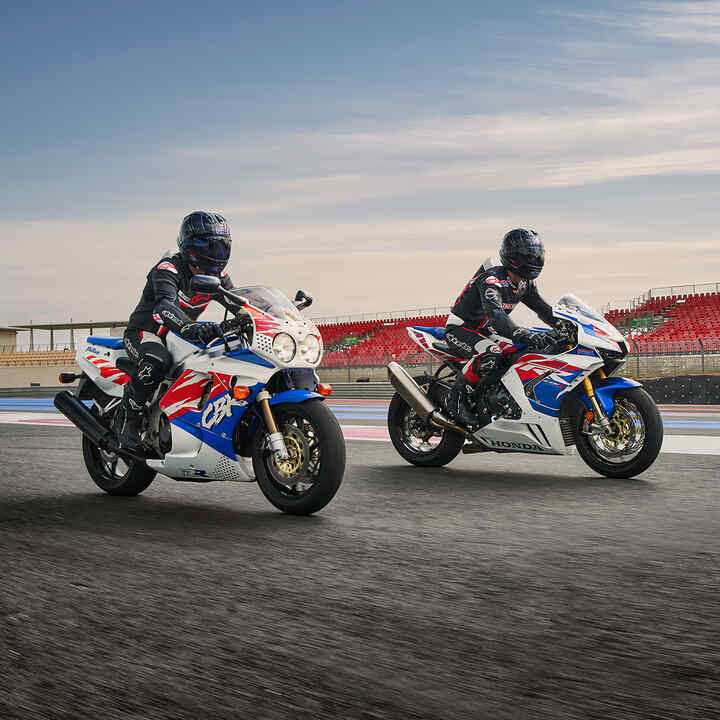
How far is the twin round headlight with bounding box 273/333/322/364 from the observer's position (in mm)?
5520

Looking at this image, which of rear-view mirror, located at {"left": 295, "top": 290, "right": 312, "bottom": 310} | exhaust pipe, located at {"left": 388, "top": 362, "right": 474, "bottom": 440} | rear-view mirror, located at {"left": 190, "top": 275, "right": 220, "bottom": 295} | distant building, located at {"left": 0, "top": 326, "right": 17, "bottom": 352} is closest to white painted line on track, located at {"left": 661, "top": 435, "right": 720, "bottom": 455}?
exhaust pipe, located at {"left": 388, "top": 362, "right": 474, "bottom": 440}

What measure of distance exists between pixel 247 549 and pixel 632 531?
2.12 metres

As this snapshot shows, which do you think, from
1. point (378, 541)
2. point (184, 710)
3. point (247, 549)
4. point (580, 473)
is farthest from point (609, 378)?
point (184, 710)

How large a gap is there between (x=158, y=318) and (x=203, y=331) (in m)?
0.60

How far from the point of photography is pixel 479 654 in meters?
2.96

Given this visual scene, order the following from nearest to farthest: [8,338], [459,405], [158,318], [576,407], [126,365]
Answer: [158,318]
[126,365]
[576,407]
[459,405]
[8,338]

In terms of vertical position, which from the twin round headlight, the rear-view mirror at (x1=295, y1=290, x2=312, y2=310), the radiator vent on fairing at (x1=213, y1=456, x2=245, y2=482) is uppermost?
the rear-view mirror at (x1=295, y1=290, x2=312, y2=310)

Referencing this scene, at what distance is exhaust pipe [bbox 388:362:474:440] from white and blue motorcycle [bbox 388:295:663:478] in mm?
11

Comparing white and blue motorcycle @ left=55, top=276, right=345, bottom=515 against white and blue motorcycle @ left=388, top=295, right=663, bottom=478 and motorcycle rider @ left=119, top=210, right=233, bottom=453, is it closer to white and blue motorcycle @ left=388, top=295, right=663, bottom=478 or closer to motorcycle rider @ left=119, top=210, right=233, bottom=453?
motorcycle rider @ left=119, top=210, right=233, bottom=453

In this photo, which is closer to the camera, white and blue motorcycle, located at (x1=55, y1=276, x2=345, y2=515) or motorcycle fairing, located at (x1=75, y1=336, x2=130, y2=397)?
white and blue motorcycle, located at (x1=55, y1=276, x2=345, y2=515)

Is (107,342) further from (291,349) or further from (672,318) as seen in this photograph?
(672,318)

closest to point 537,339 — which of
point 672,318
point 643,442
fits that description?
point 643,442

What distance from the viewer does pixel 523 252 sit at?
795cm

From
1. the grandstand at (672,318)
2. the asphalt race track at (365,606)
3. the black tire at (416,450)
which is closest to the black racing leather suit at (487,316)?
the black tire at (416,450)
